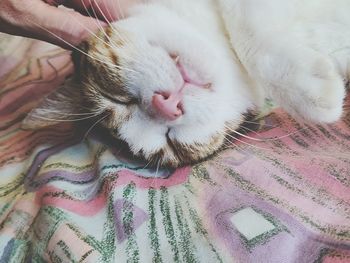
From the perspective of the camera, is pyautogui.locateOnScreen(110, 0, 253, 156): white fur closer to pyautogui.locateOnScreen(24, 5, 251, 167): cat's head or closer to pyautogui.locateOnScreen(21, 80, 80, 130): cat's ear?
pyautogui.locateOnScreen(24, 5, 251, 167): cat's head

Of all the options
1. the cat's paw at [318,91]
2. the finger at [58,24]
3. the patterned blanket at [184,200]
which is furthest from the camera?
the finger at [58,24]

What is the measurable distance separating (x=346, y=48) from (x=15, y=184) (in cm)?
77

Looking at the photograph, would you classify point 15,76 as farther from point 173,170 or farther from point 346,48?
point 346,48

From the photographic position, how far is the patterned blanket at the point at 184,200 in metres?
0.67

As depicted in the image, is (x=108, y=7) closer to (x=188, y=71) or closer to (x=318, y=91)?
(x=188, y=71)

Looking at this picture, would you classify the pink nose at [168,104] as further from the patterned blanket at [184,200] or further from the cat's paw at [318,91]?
the cat's paw at [318,91]

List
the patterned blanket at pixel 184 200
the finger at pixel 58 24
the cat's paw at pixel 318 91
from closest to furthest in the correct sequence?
the patterned blanket at pixel 184 200
the cat's paw at pixel 318 91
the finger at pixel 58 24

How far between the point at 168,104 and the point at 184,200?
19 cm

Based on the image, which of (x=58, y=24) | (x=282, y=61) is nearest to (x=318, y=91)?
(x=282, y=61)

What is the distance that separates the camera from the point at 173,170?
37.5 inches

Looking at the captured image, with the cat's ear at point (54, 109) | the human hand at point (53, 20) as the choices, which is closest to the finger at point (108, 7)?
the human hand at point (53, 20)

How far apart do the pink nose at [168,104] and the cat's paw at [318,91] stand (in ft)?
0.71

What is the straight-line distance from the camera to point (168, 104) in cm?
88

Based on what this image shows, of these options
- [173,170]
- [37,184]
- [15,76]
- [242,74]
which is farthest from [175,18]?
[15,76]
